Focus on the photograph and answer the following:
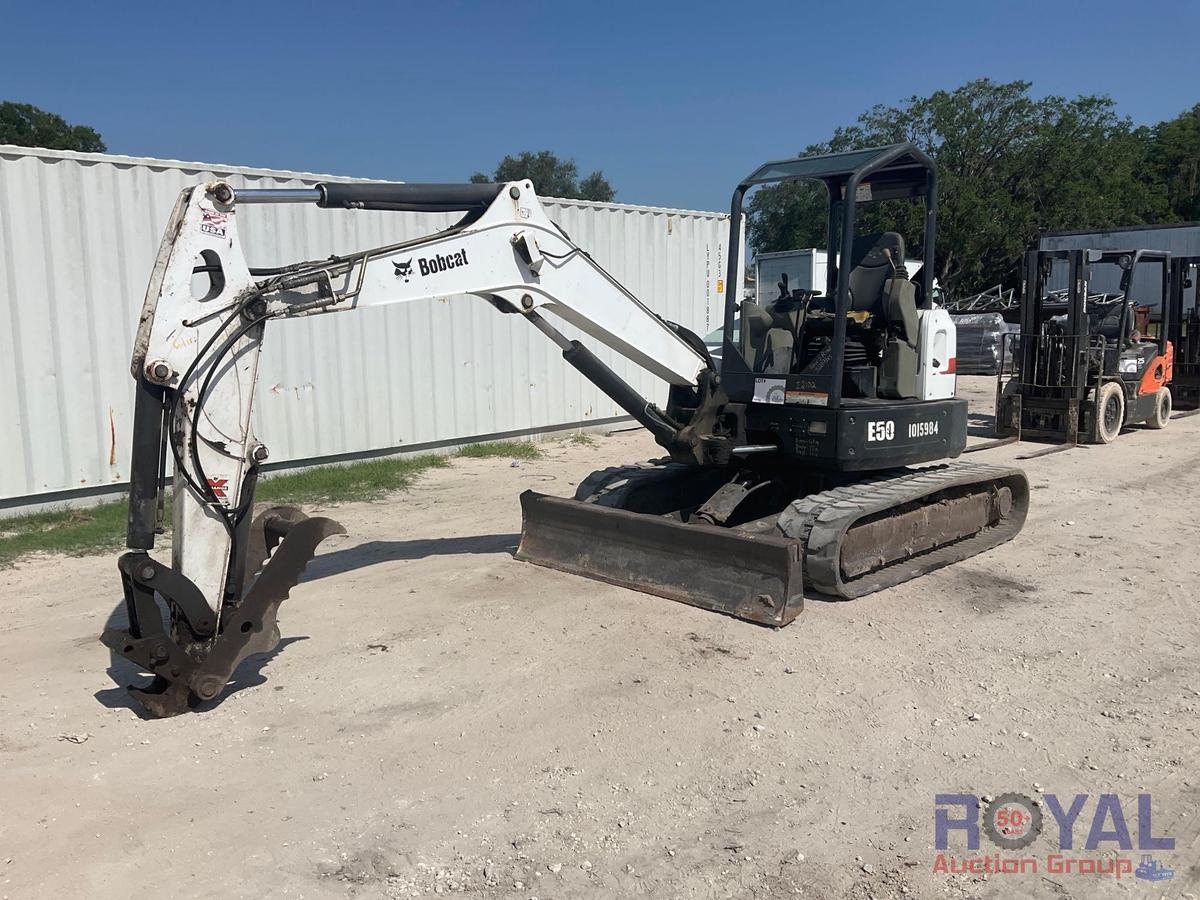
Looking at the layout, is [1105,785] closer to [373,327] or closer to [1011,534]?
[1011,534]

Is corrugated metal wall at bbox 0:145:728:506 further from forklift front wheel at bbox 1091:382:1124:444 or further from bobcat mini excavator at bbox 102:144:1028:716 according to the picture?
forklift front wheel at bbox 1091:382:1124:444

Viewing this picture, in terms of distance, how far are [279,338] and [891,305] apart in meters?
6.86

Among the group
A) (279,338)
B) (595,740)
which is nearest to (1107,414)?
(279,338)

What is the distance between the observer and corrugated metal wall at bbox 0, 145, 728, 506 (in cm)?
914

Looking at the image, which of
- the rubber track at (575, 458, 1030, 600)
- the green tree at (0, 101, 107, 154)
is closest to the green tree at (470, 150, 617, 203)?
the green tree at (0, 101, 107, 154)

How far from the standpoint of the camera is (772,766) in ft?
14.0

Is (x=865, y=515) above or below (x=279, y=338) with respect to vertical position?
below

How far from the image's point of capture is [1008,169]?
3469cm

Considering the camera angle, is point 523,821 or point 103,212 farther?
point 103,212

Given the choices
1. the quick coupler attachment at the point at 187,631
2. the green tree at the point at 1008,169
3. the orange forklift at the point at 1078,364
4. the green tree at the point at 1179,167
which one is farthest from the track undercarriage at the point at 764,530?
the green tree at the point at 1179,167

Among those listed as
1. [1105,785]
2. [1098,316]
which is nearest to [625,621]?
[1105,785]

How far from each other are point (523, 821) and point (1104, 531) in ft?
21.6

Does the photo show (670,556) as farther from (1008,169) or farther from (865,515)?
(1008,169)

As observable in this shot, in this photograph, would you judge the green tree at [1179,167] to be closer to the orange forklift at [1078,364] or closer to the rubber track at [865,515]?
the orange forklift at [1078,364]
